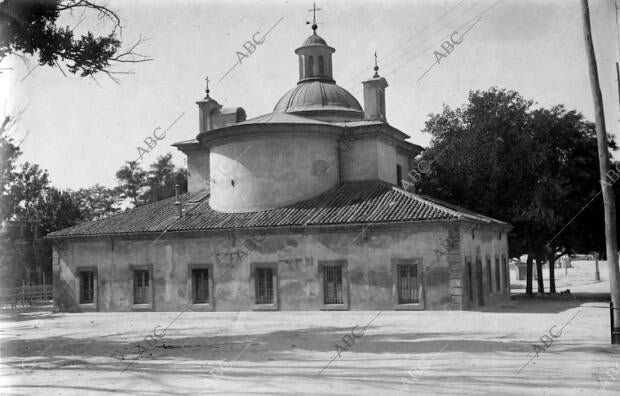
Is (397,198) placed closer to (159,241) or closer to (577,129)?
(159,241)

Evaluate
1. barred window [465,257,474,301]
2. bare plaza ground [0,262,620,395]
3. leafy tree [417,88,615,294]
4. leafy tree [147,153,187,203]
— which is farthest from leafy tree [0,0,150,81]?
leafy tree [147,153,187,203]

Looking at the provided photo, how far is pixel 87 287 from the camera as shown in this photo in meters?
29.5

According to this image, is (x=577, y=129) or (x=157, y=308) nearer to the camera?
(x=157, y=308)

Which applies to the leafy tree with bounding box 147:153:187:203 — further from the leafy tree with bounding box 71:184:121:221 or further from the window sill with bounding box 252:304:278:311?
the window sill with bounding box 252:304:278:311

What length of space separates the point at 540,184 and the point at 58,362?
2609 cm

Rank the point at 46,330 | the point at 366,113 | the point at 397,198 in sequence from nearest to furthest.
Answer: the point at 46,330, the point at 397,198, the point at 366,113

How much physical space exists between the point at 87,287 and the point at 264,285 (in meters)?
9.09

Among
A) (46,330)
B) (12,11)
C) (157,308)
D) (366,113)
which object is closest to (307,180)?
(366,113)

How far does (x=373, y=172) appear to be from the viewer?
96.3ft

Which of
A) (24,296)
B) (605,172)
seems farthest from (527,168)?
(24,296)

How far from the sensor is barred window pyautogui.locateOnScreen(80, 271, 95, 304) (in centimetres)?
2933

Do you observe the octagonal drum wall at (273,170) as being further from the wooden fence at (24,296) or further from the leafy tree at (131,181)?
the leafy tree at (131,181)

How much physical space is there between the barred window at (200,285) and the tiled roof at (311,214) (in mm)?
1874

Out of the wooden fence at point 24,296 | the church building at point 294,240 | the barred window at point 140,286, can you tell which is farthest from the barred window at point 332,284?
the wooden fence at point 24,296
